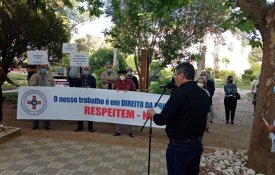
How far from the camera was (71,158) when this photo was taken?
25.2 ft

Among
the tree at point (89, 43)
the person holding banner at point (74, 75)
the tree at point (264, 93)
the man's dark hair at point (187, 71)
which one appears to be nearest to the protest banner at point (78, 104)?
the person holding banner at point (74, 75)

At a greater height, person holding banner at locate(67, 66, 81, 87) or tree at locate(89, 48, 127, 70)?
tree at locate(89, 48, 127, 70)

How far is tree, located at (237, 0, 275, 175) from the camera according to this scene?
263 inches

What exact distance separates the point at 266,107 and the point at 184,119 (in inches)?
114

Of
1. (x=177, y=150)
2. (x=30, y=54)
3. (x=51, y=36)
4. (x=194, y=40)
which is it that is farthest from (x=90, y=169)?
(x=194, y=40)

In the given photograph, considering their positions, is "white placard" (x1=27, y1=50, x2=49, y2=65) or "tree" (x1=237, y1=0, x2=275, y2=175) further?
"white placard" (x1=27, y1=50, x2=49, y2=65)

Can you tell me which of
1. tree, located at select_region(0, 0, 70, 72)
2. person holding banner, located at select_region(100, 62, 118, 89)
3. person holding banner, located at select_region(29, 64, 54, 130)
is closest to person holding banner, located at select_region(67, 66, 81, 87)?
person holding banner, located at select_region(100, 62, 118, 89)

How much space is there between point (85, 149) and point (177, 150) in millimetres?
4349

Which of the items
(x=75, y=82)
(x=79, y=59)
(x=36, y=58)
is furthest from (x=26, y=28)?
(x=79, y=59)

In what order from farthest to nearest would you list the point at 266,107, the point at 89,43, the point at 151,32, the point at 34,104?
the point at 89,43 → the point at 151,32 → the point at 34,104 → the point at 266,107

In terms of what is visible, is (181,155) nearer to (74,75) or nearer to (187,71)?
(187,71)

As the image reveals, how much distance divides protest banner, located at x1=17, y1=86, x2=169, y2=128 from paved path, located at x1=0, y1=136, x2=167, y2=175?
1.43 m

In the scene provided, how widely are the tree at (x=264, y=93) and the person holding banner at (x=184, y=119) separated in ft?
8.33

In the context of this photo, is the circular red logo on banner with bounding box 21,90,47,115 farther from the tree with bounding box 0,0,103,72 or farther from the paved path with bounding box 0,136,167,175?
the tree with bounding box 0,0,103,72
